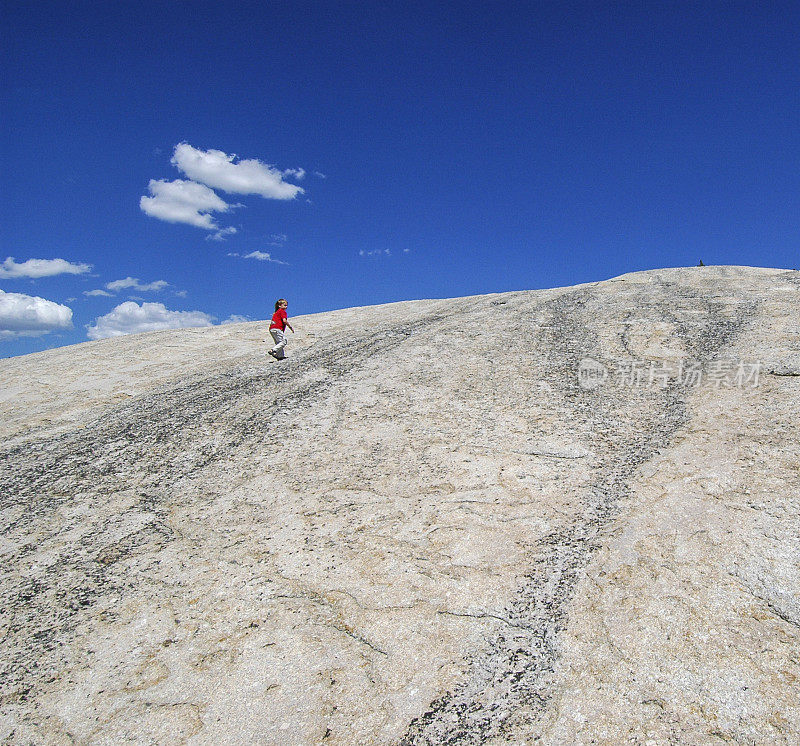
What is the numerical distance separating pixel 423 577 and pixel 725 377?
535 cm

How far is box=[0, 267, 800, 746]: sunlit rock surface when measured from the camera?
2.84m

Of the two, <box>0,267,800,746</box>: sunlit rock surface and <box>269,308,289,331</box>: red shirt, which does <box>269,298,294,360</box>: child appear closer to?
<box>269,308,289,331</box>: red shirt

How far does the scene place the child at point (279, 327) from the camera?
1038cm

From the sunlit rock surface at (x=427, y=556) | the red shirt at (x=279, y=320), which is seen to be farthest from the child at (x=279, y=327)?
the sunlit rock surface at (x=427, y=556)

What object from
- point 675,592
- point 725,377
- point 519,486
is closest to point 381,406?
point 519,486

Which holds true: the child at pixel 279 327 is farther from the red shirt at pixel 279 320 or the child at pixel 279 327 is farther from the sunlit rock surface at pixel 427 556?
the sunlit rock surface at pixel 427 556

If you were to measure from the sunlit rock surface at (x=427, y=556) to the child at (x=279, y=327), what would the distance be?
243cm

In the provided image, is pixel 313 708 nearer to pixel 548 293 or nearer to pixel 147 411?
pixel 147 411

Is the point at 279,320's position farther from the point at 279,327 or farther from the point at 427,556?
the point at 427,556

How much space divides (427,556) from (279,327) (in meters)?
8.38

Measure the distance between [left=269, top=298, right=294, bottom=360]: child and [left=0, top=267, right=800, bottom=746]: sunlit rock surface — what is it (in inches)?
95.6

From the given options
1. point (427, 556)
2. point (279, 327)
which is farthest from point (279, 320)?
point (427, 556)

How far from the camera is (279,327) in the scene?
37.2 feet

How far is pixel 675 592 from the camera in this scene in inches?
133
